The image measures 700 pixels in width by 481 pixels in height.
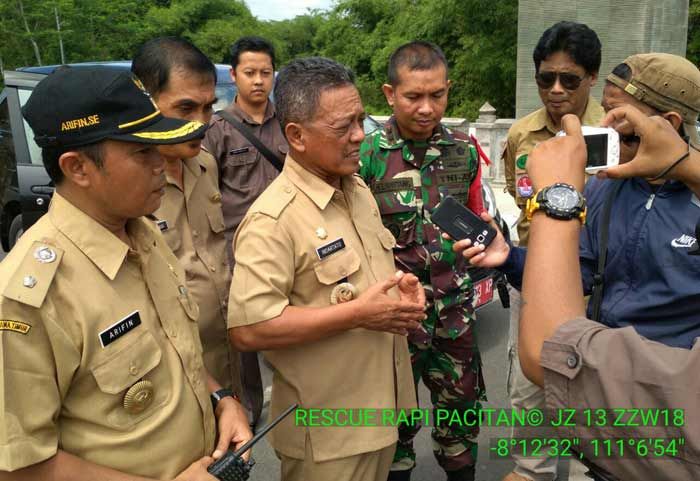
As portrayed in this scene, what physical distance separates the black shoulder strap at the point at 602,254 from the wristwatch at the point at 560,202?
76 centimetres

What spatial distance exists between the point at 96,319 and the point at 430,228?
1.62 m

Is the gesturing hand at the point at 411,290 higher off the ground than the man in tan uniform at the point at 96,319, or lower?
lower

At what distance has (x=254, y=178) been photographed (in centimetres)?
324

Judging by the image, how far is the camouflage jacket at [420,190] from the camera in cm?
259

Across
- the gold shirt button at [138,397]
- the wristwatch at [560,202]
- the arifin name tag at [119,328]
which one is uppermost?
the wristwatch at [560,202]

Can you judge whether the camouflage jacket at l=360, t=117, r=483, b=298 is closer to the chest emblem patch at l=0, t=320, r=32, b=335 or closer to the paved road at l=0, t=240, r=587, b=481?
the paved road at l=0, t=240, r=587, b=481

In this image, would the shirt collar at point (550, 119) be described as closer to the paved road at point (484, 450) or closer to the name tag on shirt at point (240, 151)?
the name tag on shirt at point (240, 151)

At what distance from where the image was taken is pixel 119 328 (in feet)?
4.27

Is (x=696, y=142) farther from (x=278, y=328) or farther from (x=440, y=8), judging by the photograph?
(x=440, y=8)

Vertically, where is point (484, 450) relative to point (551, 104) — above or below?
below

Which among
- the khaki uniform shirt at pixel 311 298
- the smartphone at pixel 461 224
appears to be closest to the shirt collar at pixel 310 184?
the khaki uniform shirt at pixel 311 298

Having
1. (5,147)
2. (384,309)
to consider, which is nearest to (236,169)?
(384,309)

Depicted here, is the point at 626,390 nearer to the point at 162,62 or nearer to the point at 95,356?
the point at 95,356

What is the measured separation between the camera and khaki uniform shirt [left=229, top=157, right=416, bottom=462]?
1742mm
